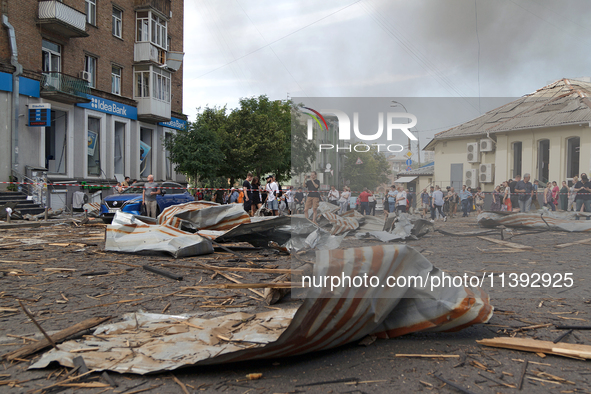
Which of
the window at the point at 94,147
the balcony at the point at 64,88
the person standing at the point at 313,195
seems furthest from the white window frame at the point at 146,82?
the person standing at the point at 313,195

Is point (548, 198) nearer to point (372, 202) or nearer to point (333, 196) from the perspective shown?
point (372, 202)

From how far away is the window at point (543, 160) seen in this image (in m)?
4.49

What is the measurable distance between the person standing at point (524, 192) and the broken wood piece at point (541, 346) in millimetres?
1569

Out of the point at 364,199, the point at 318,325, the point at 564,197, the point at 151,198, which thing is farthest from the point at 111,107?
the point at 318,325

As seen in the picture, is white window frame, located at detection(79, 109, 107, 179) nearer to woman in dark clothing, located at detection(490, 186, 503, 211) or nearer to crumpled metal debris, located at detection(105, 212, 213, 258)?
crumpled metal debris, located at detection(105, 212, 213, 258)

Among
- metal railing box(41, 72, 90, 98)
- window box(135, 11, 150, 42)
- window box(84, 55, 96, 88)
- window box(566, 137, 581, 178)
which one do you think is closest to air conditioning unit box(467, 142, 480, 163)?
window box(566, 137, 581, 178)

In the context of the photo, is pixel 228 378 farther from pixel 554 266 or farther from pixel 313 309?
pixel 554 266

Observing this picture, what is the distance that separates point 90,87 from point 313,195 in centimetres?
2453

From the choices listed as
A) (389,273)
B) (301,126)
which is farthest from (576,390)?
(301,126)

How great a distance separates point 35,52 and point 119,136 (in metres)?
7.16

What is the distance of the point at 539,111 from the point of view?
16.1ft

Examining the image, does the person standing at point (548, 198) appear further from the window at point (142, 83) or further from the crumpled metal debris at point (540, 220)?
the window at point (142, 83)

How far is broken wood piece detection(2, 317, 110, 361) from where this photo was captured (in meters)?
3.43

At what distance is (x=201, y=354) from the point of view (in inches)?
125
